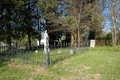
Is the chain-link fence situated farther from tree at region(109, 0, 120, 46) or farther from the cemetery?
tree at region(109, 0, 120, 46)

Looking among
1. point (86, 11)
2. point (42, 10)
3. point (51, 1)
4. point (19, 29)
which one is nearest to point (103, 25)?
point (86, 11)

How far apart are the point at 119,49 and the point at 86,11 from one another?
6.65 meters

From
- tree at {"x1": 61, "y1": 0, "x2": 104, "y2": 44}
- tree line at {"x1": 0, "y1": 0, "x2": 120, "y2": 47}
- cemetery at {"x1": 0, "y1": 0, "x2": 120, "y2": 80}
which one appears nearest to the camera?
cemetery at {"x1": 0, "y1": 0, "x2": 120, "y2": 80}

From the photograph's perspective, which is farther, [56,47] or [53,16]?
[53,16]

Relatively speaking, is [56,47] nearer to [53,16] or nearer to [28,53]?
[28,53]

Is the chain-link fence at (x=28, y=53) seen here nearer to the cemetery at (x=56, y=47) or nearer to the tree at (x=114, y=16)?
the cemetery at (x=56, y=47)

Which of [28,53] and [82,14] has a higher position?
[82,14]

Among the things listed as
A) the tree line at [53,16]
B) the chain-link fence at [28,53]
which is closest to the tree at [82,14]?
the tree line at [53,16]

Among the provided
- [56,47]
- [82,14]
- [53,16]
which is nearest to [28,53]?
[56,47]

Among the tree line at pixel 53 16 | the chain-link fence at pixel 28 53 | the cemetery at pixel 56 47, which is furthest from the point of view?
the tree line at pixel 53 16

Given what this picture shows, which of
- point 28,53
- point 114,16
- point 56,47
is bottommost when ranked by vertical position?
point 28,53

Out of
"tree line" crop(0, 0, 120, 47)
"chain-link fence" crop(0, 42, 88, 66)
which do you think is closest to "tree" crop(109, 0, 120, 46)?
"tree line" crop(0, 0, 120, 47)

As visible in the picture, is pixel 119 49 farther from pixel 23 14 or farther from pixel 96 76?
pixel 23 14

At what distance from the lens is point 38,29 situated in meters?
17.3
